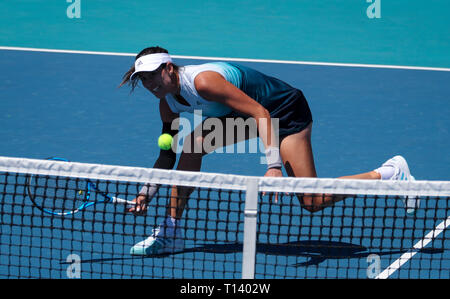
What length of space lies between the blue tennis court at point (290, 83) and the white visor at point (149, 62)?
96cm

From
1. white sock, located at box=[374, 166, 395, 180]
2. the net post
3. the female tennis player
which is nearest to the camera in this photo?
the net post

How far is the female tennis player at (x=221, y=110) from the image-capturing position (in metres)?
4.27

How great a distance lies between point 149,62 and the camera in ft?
14.2

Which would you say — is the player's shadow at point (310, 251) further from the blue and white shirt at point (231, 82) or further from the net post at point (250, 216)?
the net post at point (250, 216)

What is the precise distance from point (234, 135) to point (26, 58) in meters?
5.00

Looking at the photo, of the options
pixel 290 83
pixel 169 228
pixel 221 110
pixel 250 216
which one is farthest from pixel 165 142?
pixel 290 83

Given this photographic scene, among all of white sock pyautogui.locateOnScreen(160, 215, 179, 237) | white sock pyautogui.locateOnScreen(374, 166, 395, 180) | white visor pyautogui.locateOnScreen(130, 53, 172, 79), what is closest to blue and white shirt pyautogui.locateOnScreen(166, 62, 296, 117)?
white visor pyautogui.locateOnScreen(130, 53, 172, 79)

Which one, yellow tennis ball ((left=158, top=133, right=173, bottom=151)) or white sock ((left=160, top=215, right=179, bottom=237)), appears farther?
yellow tennis ball ((left=158, top=133, right=173, bottom=151))

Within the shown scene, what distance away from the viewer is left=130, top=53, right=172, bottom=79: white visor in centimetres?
431

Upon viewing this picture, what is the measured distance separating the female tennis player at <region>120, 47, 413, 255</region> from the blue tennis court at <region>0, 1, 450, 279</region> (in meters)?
0.22

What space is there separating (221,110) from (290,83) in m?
3.70

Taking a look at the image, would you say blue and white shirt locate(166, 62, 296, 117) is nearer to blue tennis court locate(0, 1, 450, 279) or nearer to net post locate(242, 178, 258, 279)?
blue tennis court locate(0, 1, 450, 279)
